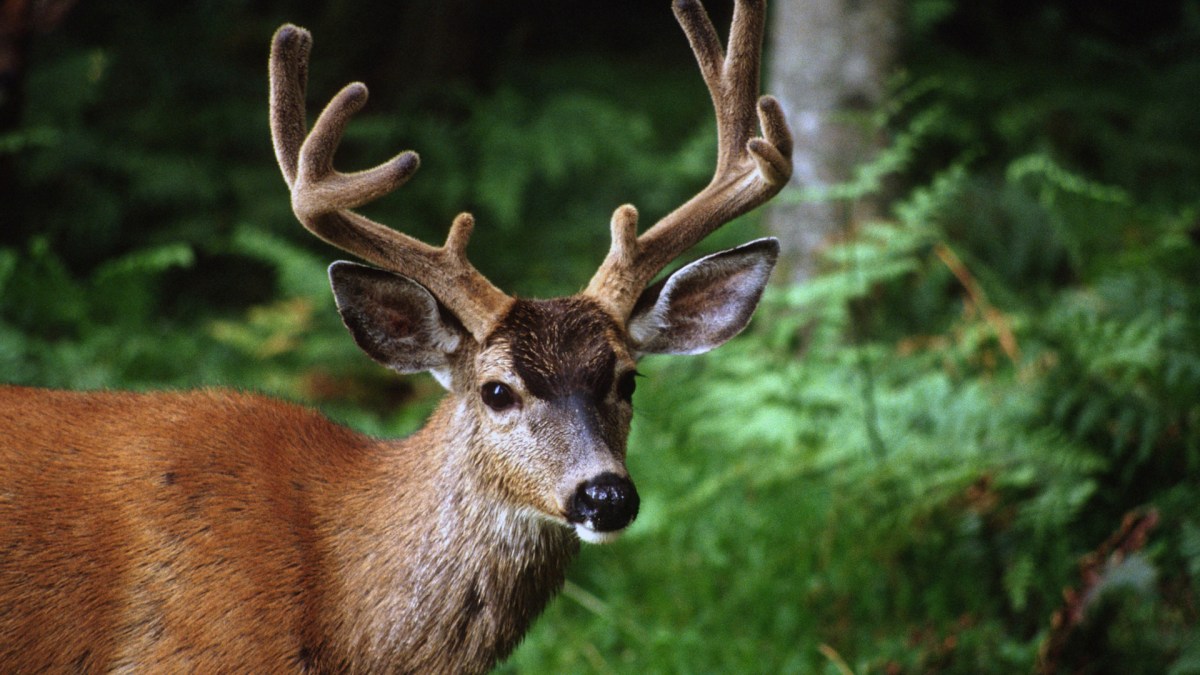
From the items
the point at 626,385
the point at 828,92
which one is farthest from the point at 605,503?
the point at 828,92

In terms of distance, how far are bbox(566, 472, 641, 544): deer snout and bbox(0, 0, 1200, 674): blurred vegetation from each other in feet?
6.24

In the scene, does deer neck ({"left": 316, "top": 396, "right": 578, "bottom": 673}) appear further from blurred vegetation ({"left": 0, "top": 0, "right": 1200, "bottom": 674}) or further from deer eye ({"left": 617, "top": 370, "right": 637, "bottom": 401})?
blurred vegetation ({"left": 0, "top": 0, "right": 1200, "bottom": 674})

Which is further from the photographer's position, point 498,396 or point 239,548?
point 498,396

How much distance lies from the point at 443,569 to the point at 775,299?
2.87m

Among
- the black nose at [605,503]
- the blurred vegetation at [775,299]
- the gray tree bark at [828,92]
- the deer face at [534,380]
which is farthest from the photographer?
the gray tree bark at [828,92]

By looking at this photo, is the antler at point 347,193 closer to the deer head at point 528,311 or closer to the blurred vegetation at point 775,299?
the deer head at point 528,311

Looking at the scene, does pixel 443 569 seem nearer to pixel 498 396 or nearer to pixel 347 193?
pixel 498 396

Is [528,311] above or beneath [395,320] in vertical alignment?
beneath

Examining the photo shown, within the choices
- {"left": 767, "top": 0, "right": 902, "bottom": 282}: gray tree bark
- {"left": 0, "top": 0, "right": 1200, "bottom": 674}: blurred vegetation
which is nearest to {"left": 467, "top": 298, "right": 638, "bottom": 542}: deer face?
{"left": 0, "top": 0, "right": 1200, "bottom": 674}: blurred vegetation

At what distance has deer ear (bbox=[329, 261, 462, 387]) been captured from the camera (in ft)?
12.1

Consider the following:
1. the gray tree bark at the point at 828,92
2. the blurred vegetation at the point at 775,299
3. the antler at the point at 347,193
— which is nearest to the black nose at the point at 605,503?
the antler at the point at 347,193

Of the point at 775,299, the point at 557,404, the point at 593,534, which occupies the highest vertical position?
the point at 557,404

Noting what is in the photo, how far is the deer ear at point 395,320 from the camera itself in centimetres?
369

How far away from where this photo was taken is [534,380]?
3639 mm
